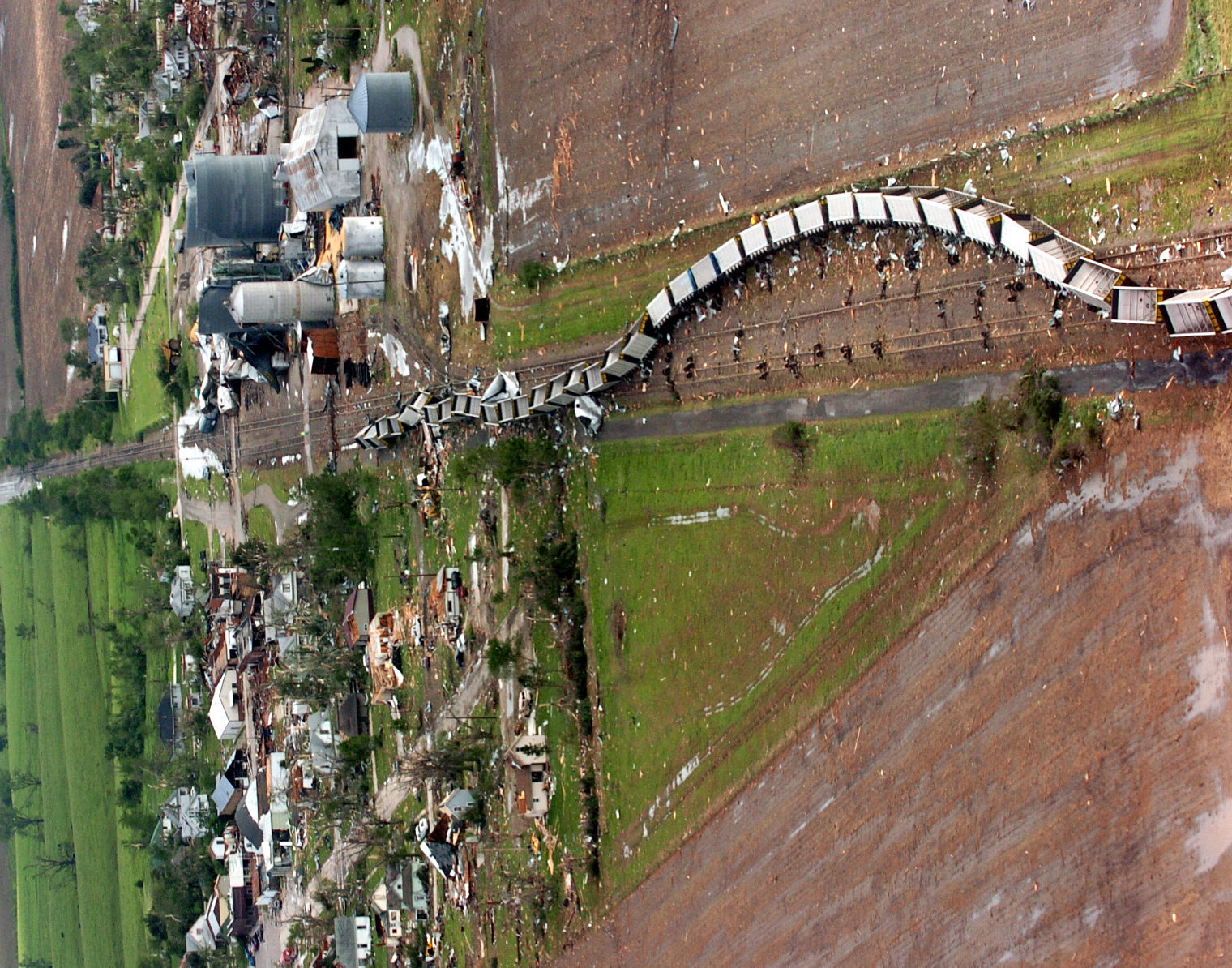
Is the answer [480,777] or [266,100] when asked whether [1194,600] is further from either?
[266,100]

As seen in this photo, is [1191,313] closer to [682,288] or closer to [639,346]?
[682,288]

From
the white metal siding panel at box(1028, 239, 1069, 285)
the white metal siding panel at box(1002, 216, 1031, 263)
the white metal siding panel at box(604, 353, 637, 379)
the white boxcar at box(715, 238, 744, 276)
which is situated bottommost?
the white metal siding panel at box(604, 353, 637, 379)

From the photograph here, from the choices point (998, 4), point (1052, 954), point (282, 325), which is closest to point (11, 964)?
point (282, 325)

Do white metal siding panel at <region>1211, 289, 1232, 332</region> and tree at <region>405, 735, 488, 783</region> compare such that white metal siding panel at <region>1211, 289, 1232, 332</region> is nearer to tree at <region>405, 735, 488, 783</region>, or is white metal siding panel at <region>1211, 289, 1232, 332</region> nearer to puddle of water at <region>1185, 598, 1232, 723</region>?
puddle of water at <region>1185, 598, 1232, 723</region>

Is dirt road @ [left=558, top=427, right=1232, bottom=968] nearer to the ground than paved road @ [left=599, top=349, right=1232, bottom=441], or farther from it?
nearer to the ground

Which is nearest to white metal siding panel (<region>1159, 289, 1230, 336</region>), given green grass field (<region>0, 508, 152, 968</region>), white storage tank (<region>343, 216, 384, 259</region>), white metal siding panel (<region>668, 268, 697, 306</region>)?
white metal siding panel (<region>668, 268, 697, 306</region>)

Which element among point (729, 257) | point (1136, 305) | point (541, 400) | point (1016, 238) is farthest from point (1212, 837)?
point (541, 400)
